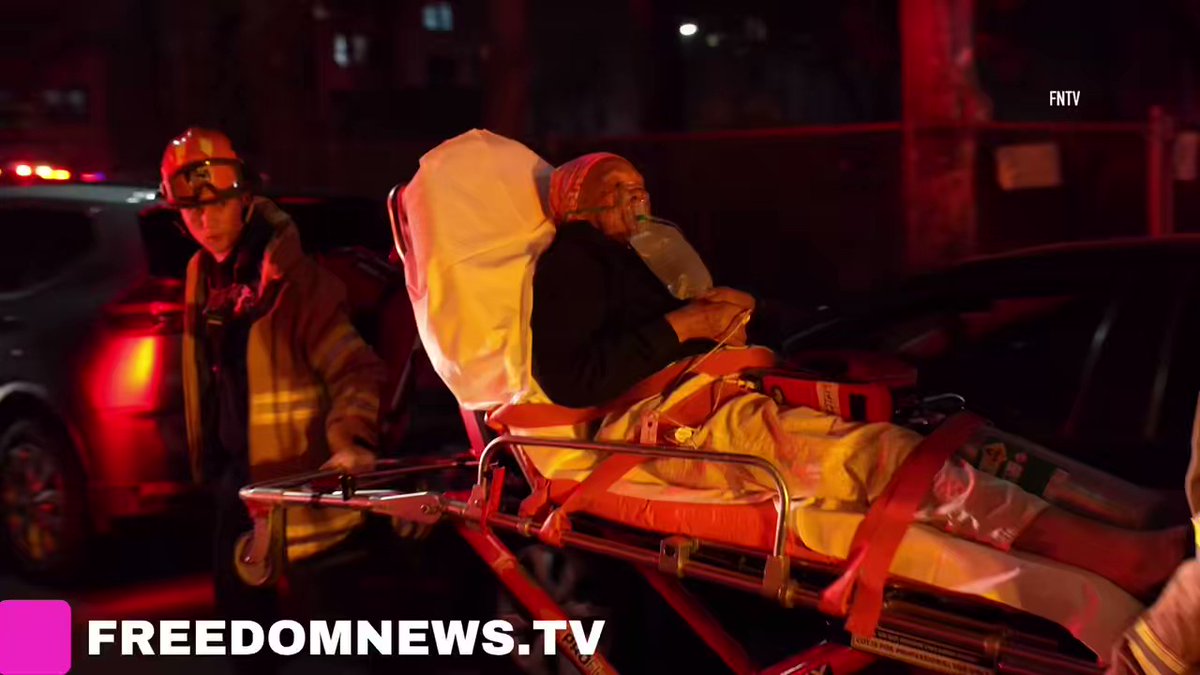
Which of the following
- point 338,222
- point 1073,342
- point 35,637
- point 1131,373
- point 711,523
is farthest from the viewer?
point 338,222

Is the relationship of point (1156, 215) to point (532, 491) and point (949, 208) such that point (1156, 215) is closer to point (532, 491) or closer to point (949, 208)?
point (949, 208)

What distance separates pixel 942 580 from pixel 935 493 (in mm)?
194

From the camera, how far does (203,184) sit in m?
4.55

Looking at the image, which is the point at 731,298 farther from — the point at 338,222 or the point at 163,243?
the point at 163,243

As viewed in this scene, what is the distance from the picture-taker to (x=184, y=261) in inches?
245

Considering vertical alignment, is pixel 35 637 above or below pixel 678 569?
below

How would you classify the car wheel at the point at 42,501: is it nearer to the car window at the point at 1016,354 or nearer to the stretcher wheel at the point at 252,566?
the stretcher wheel at the point at 252,566

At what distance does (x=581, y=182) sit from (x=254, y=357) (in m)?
1.19

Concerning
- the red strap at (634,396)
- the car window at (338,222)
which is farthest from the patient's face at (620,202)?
the car window at (338,222)

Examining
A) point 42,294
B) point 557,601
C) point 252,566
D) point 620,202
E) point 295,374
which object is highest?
point 620,202

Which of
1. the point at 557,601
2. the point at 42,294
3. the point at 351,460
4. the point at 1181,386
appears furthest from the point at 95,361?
the point at 1181,386

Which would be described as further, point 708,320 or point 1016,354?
point 1016,354

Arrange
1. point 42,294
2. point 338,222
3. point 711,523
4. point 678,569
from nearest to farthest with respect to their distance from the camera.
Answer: point 678,569, point 711,523, point 338,222, point 42,294

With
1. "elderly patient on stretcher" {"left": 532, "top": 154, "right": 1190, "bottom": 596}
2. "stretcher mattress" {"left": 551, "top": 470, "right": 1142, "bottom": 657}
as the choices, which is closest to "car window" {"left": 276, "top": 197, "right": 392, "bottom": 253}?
"elderly patient on stretcher" {"left": 532, "top": 154, "right": 1190, "bottom": 596}
